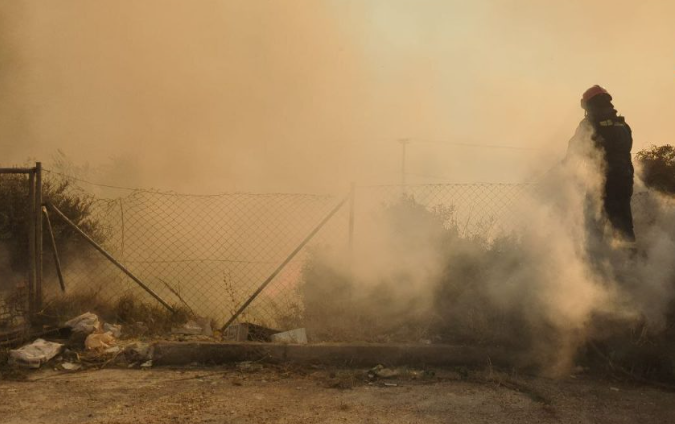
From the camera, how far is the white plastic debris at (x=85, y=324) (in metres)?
4.72

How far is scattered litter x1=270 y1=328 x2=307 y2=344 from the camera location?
15.8 feet

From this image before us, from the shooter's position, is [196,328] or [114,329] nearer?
[114,329]

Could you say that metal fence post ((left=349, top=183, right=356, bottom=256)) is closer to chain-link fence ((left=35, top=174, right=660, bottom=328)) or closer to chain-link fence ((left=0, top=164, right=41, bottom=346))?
chain-link fence ((left=35, top=174, right=660, bottom=328))

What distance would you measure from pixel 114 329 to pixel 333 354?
2.08 m

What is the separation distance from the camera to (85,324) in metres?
4.77

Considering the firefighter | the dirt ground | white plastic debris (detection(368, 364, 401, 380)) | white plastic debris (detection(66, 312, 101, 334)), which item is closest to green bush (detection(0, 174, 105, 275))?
white plastic debris (detection(66, 312, 101, 334))

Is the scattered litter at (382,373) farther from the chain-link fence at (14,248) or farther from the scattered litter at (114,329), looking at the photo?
the chain-link fence at (14,248)

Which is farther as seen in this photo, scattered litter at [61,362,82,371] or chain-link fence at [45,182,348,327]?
chain-link fence at [45,182,348,327]

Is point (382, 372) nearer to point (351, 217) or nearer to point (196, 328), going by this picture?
point (351, 217)

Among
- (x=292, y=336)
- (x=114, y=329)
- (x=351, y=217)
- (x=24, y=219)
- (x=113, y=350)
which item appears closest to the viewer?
(x=113, y=350)

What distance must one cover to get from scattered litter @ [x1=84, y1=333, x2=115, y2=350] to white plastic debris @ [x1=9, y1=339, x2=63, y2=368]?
0.22m

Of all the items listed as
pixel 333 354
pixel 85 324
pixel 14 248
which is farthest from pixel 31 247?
Answer: pixel 333 354

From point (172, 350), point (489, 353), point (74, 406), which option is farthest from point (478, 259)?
point (74, 406)

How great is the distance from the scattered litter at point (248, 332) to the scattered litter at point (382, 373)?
1195mm
